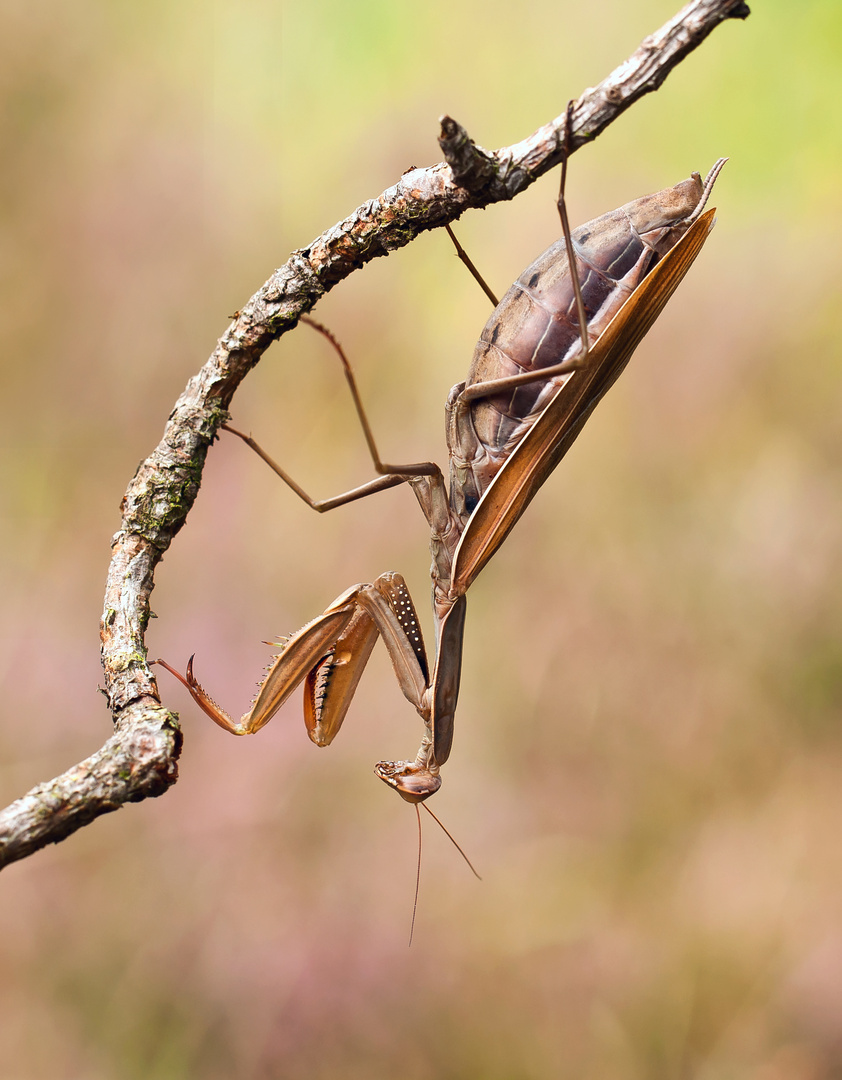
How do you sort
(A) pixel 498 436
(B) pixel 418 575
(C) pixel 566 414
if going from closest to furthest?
(C) pixel 566 414, (A) pixel 498 436, (B) pixel 418 575

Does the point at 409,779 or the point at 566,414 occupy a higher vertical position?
the point at 566,414

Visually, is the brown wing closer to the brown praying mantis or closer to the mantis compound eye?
the brown praying mantis

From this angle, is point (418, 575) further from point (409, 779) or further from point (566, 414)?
point (566, 414)

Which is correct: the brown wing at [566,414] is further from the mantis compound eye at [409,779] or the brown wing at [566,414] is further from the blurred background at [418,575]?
the blurred background at [418,575]

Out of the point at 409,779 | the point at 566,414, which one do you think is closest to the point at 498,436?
the point at 566,414

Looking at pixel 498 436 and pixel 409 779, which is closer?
pixel 498 436

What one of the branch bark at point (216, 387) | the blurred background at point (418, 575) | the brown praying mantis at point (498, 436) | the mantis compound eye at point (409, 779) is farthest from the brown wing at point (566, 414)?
the blurred background at point (418, 575)
